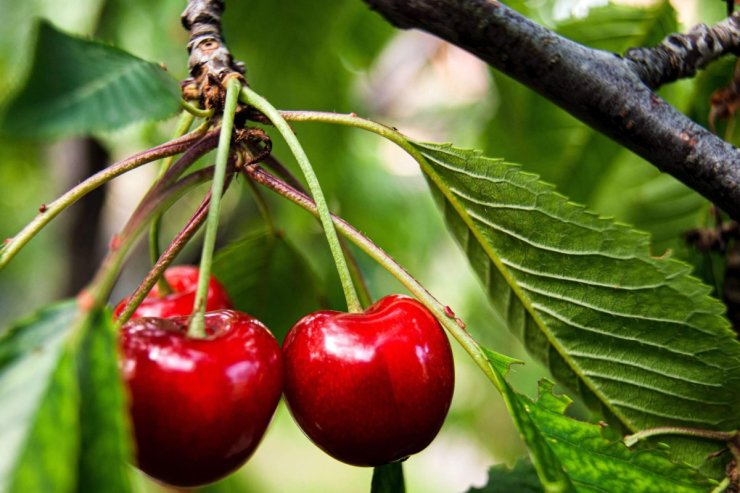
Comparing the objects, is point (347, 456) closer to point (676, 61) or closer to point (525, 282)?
point (525, 282)

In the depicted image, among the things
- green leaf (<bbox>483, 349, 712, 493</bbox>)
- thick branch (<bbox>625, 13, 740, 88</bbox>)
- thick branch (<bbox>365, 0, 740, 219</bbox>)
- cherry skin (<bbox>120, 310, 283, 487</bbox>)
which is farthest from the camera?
thick branch (<bbox>625, 13, 740, 88</bbox>)

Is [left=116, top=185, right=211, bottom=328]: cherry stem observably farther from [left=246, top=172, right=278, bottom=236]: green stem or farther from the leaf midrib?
the leaf midrib

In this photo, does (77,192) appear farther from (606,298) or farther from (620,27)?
(620,27)

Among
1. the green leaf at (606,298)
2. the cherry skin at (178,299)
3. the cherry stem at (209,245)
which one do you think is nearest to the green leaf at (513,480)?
the green leaf at (606,298)

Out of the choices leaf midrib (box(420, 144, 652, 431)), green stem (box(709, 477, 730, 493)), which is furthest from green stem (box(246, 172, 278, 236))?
green stem (box(709, 477, 730, 493))

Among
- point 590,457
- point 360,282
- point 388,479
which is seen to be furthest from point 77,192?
point 590,457

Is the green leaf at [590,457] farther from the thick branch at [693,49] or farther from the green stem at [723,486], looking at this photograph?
the thick branch at [693,49]

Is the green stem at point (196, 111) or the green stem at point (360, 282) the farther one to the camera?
the green stem at point (360, 282)
